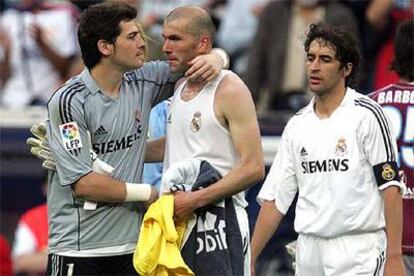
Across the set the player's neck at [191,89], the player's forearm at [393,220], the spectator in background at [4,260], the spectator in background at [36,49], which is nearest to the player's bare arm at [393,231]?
the player's forearm at [393,220]

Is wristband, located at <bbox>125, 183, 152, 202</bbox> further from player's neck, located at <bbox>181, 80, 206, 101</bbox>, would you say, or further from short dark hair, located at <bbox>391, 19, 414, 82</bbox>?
short dark hair, located at <bbox>391, 19, 414, 82</bbox>

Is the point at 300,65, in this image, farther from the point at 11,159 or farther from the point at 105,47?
the point at 105,47

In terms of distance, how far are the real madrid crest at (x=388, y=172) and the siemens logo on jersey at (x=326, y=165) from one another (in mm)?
199

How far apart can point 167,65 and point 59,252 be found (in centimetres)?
→ 121

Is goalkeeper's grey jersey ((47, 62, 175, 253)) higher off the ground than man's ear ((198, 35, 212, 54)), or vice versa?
man's ear ((198, 35, 212, 54))

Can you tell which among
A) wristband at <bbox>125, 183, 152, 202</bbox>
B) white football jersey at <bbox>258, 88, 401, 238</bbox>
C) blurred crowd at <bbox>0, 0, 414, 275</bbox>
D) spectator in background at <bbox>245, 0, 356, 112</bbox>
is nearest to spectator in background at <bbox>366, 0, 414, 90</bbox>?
blurred crowd at <bbox>0, 0, 414, 275</bbox>

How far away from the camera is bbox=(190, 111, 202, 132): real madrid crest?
310 inches

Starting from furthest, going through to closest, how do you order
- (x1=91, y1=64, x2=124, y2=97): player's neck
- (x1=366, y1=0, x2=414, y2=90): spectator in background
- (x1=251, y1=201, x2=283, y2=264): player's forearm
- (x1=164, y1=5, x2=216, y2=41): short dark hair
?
(x1=366, y1=0, x2=414, y2=90): spectator in background → (x1=251, y1=201, x2=283, y2=264): player's forearm → (x1=91, y1=64, x2=124, y2=97): player's neck → (x1=164, y1=5, x2=216, y2=41): short dark hair

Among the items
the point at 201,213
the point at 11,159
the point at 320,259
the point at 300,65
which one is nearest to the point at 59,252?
the point at 201,213

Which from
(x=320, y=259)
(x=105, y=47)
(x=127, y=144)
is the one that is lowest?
(x=320, y=259)

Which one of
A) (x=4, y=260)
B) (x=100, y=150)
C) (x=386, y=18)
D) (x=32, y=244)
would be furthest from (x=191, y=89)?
(x=386, y=18)

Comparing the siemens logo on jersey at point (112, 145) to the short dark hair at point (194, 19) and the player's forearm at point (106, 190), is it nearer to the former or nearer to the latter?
the player's forearm at point (106, 190)

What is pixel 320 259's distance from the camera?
7980 millimetres

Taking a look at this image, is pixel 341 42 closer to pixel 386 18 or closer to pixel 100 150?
pixel 100 150
